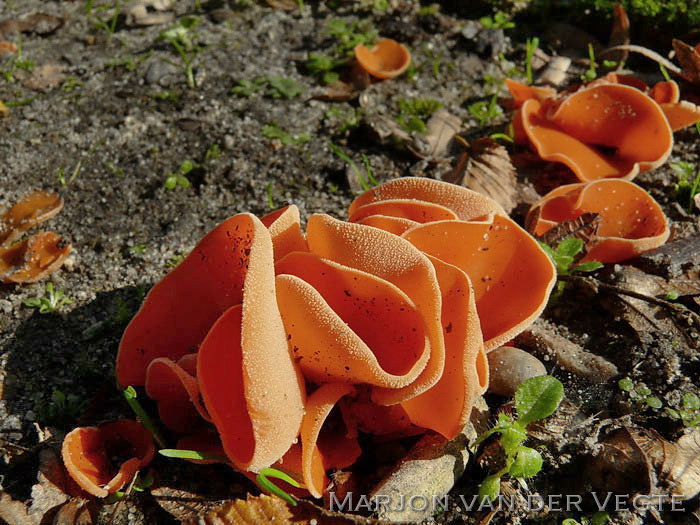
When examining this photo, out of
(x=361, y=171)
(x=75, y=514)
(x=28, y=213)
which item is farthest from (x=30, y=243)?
(x=361, y=171)

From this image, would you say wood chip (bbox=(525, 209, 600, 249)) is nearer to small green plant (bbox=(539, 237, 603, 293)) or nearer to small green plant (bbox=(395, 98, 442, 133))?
small green plant (bbox=(539, 237, 603, 293))

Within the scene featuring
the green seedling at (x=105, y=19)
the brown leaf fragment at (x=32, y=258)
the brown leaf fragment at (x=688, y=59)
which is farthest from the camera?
the green seedling at (x=105, y=19)

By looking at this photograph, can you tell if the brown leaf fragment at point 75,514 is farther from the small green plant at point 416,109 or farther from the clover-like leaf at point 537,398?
the small green plant at point 416,109

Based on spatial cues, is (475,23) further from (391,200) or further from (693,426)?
(693,426)

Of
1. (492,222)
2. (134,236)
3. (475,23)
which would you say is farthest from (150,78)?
(492,222)

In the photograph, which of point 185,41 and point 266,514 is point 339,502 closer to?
point 266,514

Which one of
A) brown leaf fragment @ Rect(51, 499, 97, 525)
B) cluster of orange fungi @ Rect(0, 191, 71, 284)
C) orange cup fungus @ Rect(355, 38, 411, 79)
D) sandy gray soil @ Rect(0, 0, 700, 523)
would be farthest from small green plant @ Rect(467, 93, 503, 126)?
brown leaf fragment @ Rect(51, 499, 97, 525)

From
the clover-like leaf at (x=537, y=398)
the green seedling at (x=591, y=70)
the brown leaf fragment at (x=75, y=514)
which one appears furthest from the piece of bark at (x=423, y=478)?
the green seedling at (x=591, y=70)
